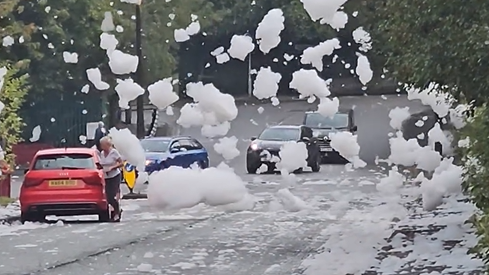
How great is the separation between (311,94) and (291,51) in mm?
10110

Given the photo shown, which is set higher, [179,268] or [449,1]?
[449,1]

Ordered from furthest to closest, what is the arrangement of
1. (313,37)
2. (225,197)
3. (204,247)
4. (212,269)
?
(313,37), (225,197), (204,247), (212,269)

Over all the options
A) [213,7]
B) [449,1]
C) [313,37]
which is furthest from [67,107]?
[449,1]

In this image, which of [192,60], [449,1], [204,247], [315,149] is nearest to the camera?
[449,1]

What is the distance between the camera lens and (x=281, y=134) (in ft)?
106

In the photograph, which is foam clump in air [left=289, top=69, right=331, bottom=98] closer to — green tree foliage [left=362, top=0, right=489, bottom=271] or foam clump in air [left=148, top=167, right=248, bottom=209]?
foam clump in air [left=148, top=167, right=248, bottom=209]

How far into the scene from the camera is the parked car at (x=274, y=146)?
103ft

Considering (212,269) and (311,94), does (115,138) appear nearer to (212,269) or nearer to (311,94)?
(311,94)

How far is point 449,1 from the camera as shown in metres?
9.73

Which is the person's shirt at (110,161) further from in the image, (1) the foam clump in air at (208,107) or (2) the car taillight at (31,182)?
(1) the foam clump in air at (208,107)

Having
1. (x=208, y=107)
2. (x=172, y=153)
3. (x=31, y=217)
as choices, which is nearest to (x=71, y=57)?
(x=172, y=153)

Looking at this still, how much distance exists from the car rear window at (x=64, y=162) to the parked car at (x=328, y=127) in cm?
1617

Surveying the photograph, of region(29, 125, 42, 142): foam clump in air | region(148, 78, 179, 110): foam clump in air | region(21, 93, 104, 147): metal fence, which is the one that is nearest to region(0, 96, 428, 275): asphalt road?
region(148, 78, 179, 110): foam clump in air

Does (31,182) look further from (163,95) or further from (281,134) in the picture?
(281,134)
